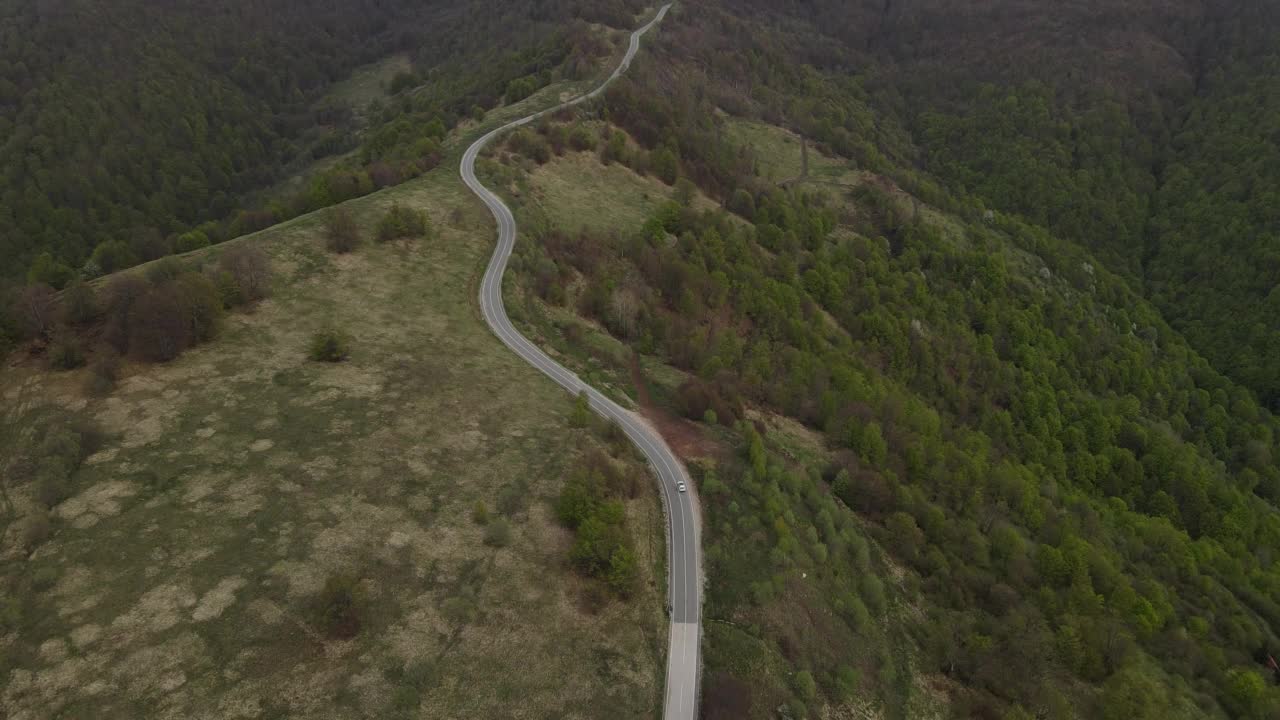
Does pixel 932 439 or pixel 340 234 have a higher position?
pixel 340 234

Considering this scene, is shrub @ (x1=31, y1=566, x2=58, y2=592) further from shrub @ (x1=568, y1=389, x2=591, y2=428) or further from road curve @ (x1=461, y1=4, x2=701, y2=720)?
road curve @ (x1=461, y1=4, x2=701, y2=720)

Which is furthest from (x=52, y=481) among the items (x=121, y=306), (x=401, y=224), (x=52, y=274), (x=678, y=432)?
(x=52, y=274)

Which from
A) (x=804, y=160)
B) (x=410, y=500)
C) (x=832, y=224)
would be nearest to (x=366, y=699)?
(x=410, y=500)

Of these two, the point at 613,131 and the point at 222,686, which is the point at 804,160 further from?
the point at 222,686

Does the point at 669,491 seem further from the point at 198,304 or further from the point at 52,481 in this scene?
the point at 198,304

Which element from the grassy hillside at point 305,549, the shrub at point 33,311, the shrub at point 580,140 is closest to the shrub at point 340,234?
the grassy hillside at point 305,549

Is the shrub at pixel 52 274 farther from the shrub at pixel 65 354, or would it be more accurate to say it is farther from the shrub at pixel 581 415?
the shrub at pixel 581 415
